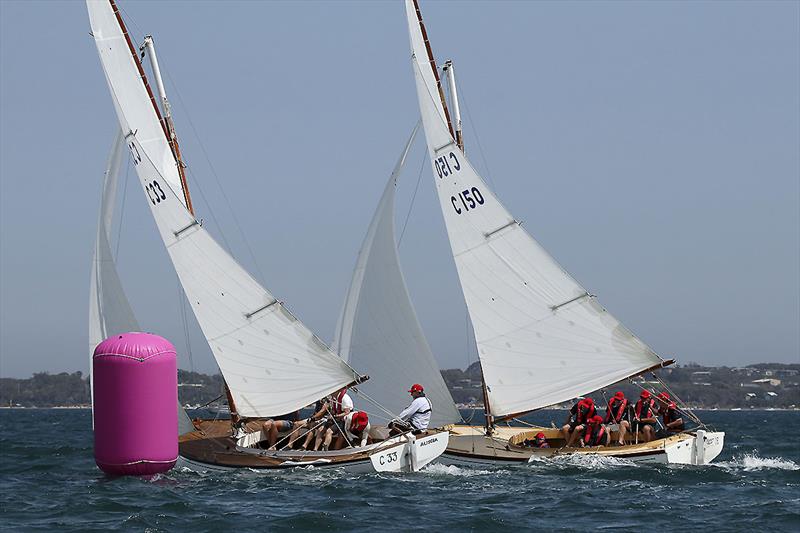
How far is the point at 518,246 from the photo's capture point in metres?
28.8

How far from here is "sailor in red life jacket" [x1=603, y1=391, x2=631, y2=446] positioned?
27.1 metres

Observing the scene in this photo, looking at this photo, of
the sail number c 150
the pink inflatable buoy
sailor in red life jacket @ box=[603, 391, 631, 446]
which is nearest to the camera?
the pink inflatable buoy

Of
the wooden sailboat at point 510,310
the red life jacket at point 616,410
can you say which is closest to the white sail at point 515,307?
the wooden sailboat at point 510,310

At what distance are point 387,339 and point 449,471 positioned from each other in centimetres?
450

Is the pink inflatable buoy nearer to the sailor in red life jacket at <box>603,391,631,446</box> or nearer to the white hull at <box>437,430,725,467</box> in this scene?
the white hull at <box>437,430,725,467</box>

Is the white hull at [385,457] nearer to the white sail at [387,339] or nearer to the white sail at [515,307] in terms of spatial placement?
the white sail at [515,307]

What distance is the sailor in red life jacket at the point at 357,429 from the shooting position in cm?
2575

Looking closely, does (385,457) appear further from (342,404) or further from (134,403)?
(134,403)

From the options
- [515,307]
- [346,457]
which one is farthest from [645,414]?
[346,457]

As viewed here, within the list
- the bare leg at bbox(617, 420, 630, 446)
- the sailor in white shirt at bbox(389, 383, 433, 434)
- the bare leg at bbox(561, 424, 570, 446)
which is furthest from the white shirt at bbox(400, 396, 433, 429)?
the bare leg at bbox(617, 420, 630, 446)

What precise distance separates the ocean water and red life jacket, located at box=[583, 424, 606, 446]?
0.83m

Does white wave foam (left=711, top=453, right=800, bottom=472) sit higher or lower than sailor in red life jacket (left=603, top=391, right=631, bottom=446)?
lower

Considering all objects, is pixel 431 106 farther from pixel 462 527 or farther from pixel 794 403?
pixel 794 403

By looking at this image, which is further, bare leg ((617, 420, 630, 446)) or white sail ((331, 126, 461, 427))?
white sail ((331, 126, 461, 427))
